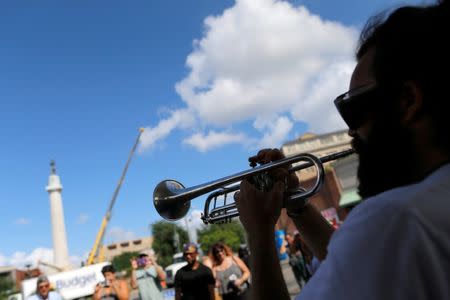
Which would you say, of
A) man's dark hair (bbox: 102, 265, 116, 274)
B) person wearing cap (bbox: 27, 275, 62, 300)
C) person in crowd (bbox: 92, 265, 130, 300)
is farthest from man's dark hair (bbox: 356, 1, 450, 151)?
person wearing cap (bbox: 27, 275, 62, 300)

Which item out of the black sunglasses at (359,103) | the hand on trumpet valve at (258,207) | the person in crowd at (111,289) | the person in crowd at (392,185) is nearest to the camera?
the person in crowd at (392,185)

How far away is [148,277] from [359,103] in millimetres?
6510

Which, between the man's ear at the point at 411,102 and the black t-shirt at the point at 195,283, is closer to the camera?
the man's ear at the point at 411,102

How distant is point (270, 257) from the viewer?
4.11 feet

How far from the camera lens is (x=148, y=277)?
22.8ft

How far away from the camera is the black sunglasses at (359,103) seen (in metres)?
1.10

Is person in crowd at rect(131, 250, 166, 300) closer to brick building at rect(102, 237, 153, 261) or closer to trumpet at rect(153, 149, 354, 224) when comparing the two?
trumpet at rect(153, 149, 354, 224)

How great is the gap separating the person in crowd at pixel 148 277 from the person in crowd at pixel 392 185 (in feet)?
19.6

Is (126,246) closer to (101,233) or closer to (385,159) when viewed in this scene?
(101,233)

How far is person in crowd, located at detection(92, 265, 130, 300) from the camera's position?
19.5ft

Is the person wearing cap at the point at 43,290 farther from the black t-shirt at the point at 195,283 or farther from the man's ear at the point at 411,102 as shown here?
the man's ear at the point at 411,102

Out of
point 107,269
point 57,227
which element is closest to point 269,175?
point 107,269

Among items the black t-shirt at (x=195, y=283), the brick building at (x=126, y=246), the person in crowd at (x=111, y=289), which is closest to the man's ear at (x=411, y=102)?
the black t-shirt at (x=195, y=283)

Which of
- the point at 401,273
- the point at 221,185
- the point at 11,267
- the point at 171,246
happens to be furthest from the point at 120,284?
the point at 11,267
